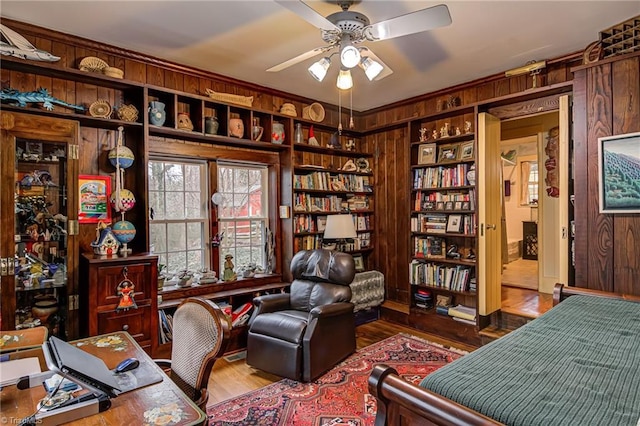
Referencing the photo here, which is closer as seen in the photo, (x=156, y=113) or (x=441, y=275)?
(x=156, y=113)

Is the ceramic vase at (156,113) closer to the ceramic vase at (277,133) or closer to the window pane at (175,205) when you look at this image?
the window pane at (175,205)

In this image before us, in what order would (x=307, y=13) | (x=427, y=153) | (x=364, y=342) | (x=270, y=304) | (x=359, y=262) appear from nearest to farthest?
1. (x=307, y=13)
2. (x=270, y=304)
3. (x=364, y=342)
4. (x=427, y=153)
5. (x=359, y=262)

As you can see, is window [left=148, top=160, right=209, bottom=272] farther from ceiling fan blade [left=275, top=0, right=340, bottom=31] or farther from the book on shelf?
the book on shelf

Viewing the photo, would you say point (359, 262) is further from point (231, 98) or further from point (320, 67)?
point (320, 67)

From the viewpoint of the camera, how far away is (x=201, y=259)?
3.76m

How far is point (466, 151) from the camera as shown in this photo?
3.97m

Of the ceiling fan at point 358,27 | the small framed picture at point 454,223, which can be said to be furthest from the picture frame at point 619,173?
the ceiling fan at point 358,27

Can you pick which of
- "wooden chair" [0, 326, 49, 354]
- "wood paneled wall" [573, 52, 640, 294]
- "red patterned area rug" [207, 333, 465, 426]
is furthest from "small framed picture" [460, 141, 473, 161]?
"wooden chair" [0, 326, 49, 354]

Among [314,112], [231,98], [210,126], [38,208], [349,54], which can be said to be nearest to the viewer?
[349,54]

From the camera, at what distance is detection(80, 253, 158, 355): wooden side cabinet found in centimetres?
260

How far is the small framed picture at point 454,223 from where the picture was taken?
398 cm

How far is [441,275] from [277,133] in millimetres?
2479

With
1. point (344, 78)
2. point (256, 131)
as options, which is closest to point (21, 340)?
point (344, 78)

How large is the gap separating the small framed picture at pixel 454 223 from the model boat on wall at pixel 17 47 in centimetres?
396
